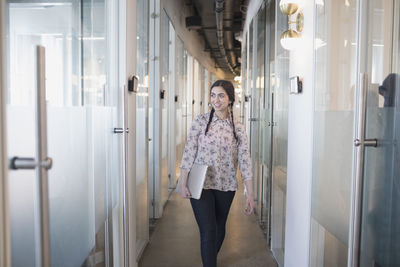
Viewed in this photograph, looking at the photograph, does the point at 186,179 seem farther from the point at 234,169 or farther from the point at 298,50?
the point at 298,50

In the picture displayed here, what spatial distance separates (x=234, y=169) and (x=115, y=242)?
1.09 metres

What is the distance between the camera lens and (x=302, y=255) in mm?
2652

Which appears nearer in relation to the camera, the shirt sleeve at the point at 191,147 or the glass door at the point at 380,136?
the glass door at the point at 380,136

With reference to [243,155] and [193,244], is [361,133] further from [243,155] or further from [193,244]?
[193,244]

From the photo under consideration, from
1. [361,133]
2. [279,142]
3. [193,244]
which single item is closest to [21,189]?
[361,133]

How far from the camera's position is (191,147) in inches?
113

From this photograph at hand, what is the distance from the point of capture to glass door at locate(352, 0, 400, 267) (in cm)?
142

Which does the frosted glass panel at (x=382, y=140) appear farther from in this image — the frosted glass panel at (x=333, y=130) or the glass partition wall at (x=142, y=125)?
the glass partition wall at (x=142, y=125)

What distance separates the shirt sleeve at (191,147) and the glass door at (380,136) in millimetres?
1469

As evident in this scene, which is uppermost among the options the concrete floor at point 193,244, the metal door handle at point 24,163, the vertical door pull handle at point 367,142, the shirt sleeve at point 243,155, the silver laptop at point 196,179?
the vertical door pull handle at point 367,142

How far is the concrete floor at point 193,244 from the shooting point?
3.44m

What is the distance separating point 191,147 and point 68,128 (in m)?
1.42

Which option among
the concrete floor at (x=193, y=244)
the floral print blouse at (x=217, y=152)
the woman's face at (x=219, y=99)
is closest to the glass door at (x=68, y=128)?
the floral print blouse at (x=217, y=152)

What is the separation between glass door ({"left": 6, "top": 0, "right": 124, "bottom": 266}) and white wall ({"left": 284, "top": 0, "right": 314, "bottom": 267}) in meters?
1.35
